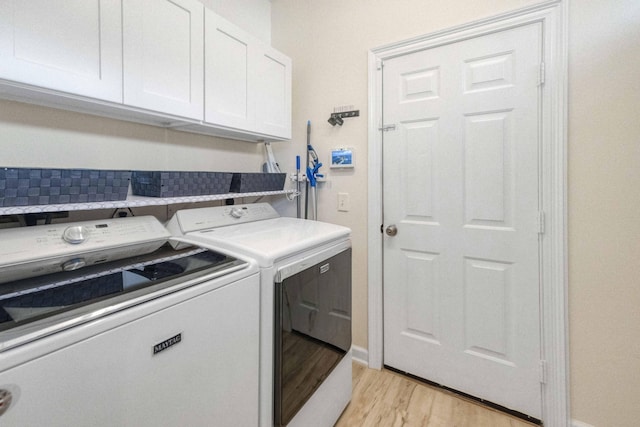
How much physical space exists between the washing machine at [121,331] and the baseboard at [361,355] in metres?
1.15

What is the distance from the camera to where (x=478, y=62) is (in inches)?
65.8

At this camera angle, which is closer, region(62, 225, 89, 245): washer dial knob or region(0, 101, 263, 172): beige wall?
region(62, 225, 89, 245): washer dial knob

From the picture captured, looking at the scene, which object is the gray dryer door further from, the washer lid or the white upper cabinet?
the white upper cabinet

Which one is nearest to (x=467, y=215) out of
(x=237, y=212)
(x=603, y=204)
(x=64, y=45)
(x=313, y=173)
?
(x=603, y=204)

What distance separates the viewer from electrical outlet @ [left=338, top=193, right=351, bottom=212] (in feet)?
7.02

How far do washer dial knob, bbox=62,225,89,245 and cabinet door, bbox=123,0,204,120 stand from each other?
56 centimetres

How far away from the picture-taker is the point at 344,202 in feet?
7.07

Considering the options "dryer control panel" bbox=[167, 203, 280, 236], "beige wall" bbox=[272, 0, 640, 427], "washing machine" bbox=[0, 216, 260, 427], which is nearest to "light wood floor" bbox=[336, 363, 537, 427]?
"beige wall" bbox=[272, 0, 640, 427]

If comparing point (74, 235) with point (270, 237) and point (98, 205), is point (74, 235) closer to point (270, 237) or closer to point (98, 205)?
point (98, 205)

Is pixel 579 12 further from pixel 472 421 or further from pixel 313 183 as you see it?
pixel 472 421

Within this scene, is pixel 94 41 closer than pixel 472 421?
Yes

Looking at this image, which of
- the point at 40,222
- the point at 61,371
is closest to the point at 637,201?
the point at 61,371

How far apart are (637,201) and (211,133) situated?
230 centimetres

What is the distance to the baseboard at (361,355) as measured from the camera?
6.84 feet
